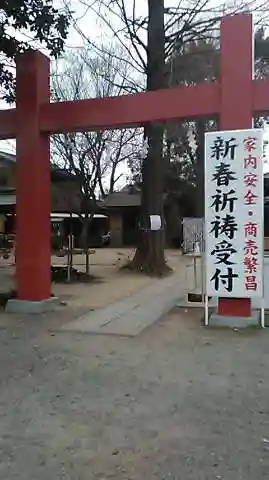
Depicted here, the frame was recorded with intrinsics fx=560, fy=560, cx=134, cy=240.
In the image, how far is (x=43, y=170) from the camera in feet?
31.9

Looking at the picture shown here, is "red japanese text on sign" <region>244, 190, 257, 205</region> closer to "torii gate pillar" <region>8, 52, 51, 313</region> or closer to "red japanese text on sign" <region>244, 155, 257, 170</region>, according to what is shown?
"red japanese text on sign" <region>244, 155, 257, 170</region>

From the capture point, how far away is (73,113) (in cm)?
913

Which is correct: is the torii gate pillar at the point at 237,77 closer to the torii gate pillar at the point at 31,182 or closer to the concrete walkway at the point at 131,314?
the concrete walkway at the point at 131,314

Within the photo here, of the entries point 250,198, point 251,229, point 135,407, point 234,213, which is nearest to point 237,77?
point 250,198

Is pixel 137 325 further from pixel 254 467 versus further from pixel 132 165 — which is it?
pixel 132 165

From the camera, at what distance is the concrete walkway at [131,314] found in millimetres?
8266

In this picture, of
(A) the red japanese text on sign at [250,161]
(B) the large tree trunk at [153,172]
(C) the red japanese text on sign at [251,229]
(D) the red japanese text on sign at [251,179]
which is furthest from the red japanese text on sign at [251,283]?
(B) the large tree trunk at [153,172]

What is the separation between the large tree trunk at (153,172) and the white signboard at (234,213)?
8.65 meters

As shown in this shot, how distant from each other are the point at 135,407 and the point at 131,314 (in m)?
4.99

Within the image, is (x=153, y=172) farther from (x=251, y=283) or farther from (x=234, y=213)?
(x=251, y=283)

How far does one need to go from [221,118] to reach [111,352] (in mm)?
3773

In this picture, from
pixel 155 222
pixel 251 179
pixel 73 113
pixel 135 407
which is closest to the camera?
pixel 135 407

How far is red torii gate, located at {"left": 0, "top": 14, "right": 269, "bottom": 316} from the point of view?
8.05 metres

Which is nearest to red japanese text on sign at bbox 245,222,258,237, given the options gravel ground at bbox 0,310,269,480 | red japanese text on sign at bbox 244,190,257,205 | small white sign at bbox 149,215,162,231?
red japanese text on sign at bbox 244,190,257,205
